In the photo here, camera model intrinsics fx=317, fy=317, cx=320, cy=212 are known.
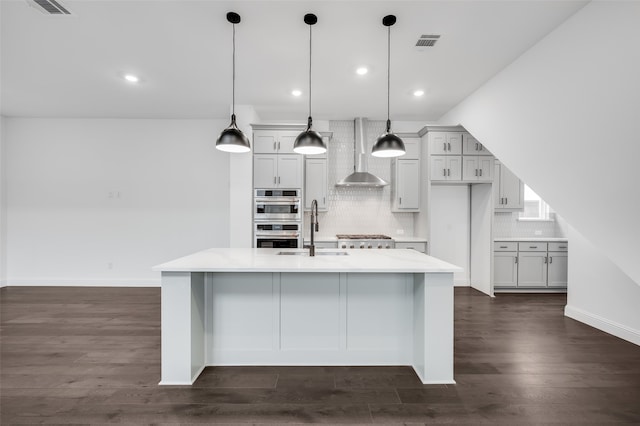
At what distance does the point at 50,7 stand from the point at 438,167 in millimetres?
5073

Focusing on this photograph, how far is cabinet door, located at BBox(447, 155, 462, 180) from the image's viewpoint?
17.3 ft

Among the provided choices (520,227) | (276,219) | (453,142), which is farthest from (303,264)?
(520,227)

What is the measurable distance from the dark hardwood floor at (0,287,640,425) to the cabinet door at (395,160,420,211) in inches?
90.6

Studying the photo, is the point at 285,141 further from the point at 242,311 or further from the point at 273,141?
the point at 242,311

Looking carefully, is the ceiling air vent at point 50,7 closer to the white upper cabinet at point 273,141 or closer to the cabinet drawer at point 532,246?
the white upper cabinet at point 273,141

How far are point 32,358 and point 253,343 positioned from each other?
2.11m

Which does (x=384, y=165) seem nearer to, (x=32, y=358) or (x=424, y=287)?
(x=424, y=287)

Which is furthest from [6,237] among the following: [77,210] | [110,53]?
[110,53]

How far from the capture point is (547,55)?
3.18 meters

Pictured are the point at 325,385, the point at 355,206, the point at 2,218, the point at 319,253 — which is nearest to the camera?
the point at 325,385

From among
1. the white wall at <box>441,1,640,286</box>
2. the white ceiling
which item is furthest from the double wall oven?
the white wall at <box>441,1,640,286</box>

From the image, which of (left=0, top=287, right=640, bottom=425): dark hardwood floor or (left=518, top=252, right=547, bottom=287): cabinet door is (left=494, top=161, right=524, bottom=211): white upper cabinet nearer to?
(left=518, top=252, right=547, bottom=287): cabinet door

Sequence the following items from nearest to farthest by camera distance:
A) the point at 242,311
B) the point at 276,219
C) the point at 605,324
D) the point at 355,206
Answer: the point at 242,311 → the point at 605,324 → the point at 276,219 → the point at 355,206

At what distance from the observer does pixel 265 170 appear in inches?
203
